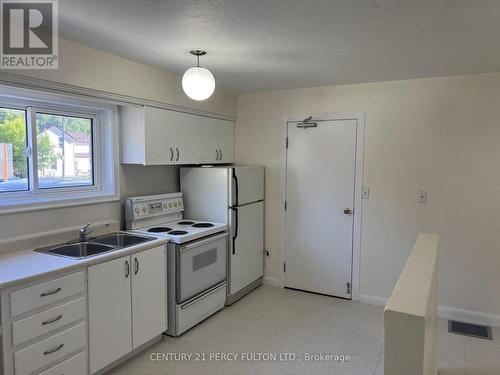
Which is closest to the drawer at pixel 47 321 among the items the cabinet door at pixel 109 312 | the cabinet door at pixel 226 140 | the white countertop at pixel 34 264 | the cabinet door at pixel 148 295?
the cabinet door at pixel 109 312

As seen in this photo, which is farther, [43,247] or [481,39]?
[43,247]

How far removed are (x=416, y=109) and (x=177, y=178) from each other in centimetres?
258

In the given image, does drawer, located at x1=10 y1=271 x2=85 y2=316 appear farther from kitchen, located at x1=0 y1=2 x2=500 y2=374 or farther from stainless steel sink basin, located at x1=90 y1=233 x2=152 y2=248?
stainless steel sink basin, located at x1=90 y1=233 x2=152 y2=248

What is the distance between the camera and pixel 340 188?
3.95 meters

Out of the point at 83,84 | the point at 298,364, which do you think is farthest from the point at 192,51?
the point at 298,364

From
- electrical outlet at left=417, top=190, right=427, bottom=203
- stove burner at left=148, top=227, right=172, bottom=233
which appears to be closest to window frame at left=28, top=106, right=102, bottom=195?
stove burner at left=148, top=227, right=172, bottom=233

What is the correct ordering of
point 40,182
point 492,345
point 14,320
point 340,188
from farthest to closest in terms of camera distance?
point 340,188
point 492,345
point 40,182
point 14,320

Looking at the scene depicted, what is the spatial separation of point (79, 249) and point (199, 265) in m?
1.03

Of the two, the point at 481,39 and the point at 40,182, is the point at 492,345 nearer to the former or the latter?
the point at 481,39

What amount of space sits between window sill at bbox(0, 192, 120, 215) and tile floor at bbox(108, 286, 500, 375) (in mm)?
1293

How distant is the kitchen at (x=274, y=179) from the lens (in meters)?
2.56

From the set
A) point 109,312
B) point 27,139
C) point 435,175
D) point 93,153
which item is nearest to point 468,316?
point 435,175

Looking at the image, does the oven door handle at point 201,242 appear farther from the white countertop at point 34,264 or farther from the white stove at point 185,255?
the white countertop at point 34,264

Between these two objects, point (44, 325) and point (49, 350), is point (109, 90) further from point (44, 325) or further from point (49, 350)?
point (49, 350)
